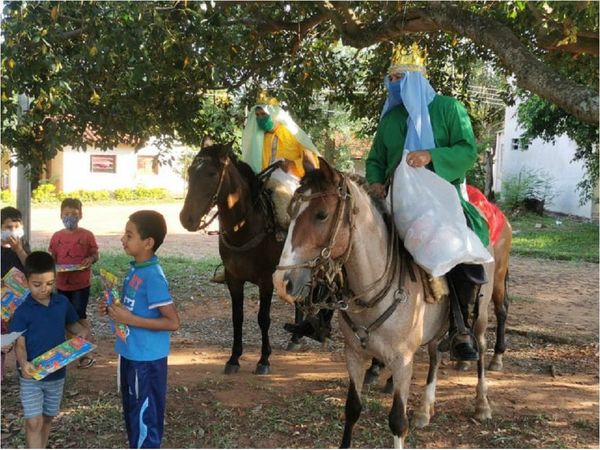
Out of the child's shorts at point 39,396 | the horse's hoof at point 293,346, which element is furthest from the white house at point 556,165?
the child's shorts at point 39,396

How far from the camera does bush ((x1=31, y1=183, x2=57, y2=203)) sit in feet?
93.8

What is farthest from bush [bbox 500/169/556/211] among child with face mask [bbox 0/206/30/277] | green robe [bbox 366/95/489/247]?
child with face mask [bbox 0/206/30/277]

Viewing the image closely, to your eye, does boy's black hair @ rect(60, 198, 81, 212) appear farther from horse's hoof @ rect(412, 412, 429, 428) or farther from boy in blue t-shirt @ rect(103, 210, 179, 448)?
horse's hoof @ rect(412, 412, 429, 428)

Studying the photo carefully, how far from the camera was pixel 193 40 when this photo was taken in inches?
211

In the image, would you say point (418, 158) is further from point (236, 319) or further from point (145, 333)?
point (236, 319)

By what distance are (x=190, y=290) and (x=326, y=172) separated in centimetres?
747

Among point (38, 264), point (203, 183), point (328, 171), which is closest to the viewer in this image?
point (328, 171)

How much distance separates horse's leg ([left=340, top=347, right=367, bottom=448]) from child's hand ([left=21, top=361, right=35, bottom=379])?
2014 millimetres

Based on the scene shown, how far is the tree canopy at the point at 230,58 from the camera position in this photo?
15.7 feet

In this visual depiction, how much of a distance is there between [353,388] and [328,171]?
1.65 m

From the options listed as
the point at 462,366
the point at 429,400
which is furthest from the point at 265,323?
the point at 462,366

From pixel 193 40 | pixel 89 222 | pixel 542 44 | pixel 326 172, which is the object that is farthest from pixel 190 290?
pixel 89 222

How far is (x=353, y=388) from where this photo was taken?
402cm

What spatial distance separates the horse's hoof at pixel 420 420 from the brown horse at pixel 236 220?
1.90 metres
